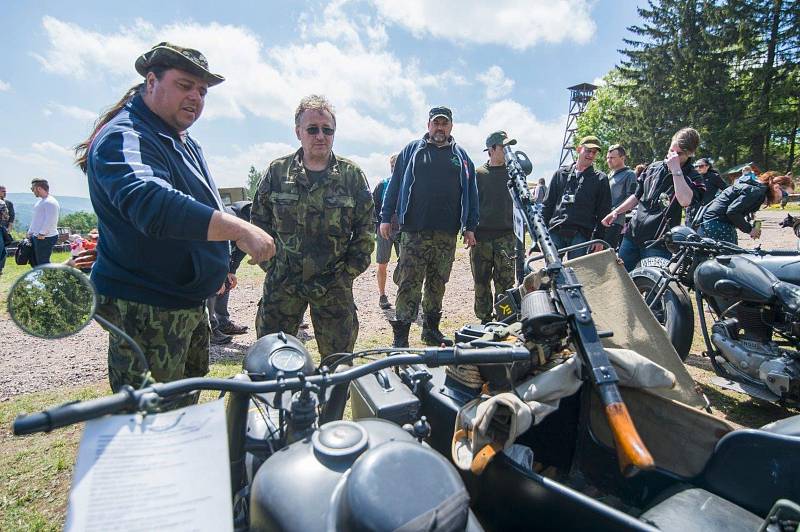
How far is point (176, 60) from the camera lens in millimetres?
1934

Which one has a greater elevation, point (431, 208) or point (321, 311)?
point (431, 208)

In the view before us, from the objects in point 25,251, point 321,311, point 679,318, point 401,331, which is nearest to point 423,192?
point 401,331

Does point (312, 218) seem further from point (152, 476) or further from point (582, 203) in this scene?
point (582, 203)

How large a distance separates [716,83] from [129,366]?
1565 inches

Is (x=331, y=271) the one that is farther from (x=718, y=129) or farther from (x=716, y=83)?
(x=716, y=83)

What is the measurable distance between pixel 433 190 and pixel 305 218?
73.6 inches

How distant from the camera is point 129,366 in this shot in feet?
6.34

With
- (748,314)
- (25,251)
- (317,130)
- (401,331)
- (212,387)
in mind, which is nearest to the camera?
(212,387)

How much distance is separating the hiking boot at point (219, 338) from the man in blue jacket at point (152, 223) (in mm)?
2932

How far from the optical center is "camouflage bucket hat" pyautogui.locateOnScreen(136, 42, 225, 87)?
1.92 metres

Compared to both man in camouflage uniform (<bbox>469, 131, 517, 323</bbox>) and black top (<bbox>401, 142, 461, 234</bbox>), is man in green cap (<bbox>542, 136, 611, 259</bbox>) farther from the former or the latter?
black top (<bbox>401, 142, 461, 234</bbox>)

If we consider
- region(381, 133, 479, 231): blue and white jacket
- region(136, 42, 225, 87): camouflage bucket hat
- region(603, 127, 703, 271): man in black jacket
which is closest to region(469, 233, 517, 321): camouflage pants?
region(381, 133, 479, 231): blue and white jacket

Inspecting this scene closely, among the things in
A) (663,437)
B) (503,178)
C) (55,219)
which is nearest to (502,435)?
(663,437)

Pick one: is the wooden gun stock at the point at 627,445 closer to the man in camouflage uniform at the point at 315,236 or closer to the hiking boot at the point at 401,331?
the man in camouflage uniform at the point at 315,236
